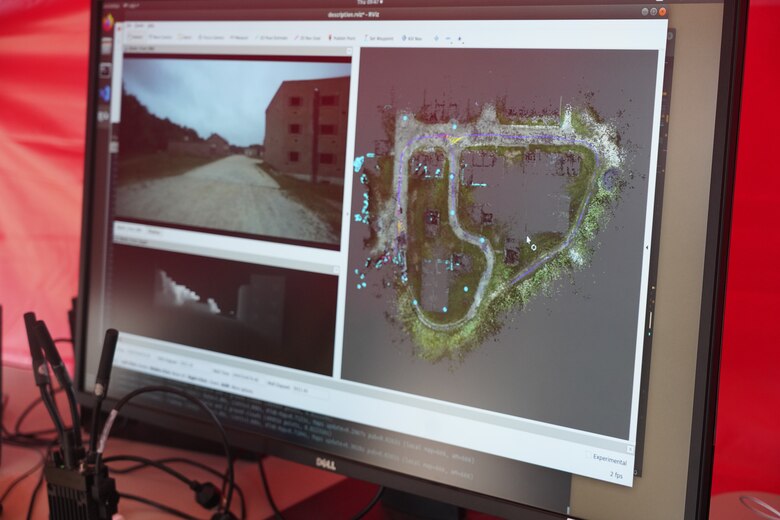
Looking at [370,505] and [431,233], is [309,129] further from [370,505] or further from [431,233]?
[370,505]

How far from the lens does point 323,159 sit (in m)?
0.63

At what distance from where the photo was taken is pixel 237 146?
0.67 meters

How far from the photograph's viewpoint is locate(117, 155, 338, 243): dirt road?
2.12 ft

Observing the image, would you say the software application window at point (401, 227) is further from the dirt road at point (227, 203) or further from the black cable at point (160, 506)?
the black cable at point (160, 506)

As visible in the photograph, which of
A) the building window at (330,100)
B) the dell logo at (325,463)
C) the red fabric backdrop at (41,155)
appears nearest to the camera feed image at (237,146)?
the building window at (330,100)

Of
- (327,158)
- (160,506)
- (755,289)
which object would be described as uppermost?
(327,158)

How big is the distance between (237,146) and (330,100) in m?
0.11

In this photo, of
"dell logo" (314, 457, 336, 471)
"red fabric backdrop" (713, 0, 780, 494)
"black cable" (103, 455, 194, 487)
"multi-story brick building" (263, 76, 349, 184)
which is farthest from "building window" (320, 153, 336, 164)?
"red fabric backdrop" (713, 0, 780, 494)

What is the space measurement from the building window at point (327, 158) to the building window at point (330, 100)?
1.8 inches

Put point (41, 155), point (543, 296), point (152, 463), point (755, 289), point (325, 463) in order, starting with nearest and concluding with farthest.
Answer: point (543, 296) < point (325, 463) < point (152, 463) < point (755, 289) < point (41, 155)

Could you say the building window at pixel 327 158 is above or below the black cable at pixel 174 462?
above

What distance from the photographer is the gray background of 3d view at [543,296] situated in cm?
51

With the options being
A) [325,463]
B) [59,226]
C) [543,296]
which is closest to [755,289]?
[543,296]

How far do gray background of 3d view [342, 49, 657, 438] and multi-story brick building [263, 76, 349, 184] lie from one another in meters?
0.02
